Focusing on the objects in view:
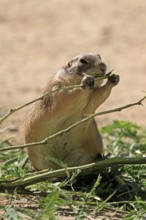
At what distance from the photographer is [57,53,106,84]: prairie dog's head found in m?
6.45

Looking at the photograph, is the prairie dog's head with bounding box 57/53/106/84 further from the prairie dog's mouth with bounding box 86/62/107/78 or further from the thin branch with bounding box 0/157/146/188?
the thin branch with bounding box 0/157/146/188

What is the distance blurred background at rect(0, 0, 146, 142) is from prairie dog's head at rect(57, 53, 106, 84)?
15.6ft

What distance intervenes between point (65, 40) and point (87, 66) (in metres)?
8.42

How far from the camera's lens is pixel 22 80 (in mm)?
13062

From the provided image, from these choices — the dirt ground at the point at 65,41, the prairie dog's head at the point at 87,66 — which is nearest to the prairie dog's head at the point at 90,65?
the prairie dog's head at the point at 87,66

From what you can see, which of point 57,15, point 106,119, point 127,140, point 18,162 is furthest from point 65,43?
point 18,162

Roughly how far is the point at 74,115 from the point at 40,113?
0.28 metres

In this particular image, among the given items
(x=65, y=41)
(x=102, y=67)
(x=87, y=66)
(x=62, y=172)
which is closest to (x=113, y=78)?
(x=102, y=67)

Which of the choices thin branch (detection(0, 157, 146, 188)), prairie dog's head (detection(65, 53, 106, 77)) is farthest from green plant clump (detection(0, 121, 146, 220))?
prairie dog's head (detection(65, 53, 106, 77))

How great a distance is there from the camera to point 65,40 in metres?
14.9

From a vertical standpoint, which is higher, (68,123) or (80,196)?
(68,123)

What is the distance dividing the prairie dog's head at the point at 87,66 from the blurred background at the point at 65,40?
15.6 ft

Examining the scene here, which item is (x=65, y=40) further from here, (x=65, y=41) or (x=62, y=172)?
(x=62, y=172)

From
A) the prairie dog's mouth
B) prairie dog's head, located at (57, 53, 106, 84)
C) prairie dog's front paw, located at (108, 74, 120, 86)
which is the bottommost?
prairie dog's front paw, located at (108, 74, 120, 86)
